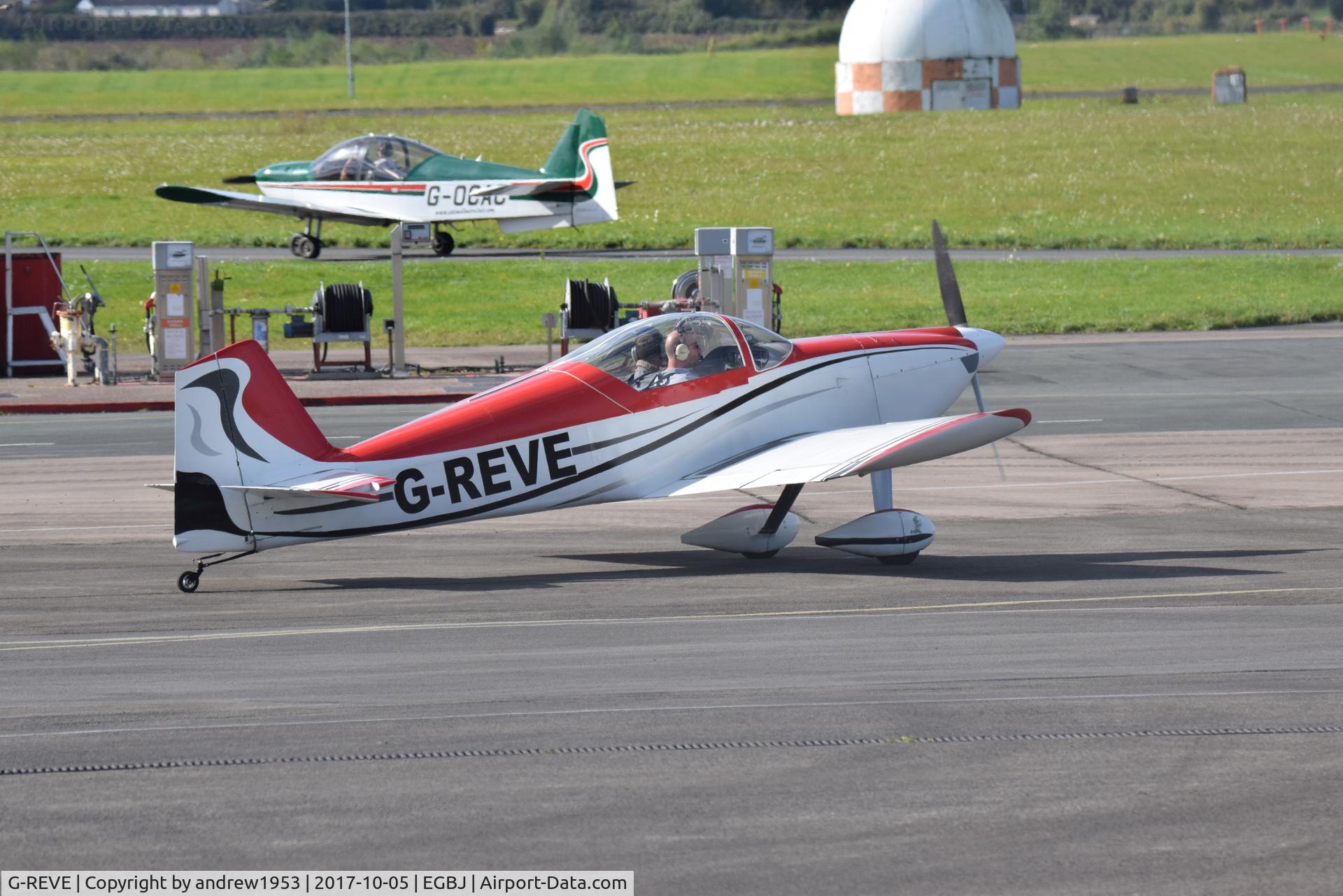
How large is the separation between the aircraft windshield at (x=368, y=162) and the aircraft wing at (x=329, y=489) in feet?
101

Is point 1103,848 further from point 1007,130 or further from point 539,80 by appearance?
point 539,80

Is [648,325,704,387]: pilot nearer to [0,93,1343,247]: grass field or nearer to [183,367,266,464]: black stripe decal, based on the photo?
[183,367,266,464]: black stripe decal

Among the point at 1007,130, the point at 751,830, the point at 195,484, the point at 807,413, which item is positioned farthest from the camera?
the point at 1007,130

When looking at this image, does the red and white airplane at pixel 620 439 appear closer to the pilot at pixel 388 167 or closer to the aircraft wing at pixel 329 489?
the aircraft wing at pixel 329 489

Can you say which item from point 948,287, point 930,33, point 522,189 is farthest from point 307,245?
point 930,33

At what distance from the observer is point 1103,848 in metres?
6.87

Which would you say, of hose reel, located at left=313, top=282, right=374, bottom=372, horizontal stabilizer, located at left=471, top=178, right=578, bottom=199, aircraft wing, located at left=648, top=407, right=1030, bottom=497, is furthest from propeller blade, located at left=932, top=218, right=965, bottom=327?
horizontal stabilizer, located at left=471, top=178, right=578, bottom=199

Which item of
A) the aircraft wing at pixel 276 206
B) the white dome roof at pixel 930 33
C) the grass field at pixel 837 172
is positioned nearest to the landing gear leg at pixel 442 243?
the aircraft wing at pixel 276 206

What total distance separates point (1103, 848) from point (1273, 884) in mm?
688

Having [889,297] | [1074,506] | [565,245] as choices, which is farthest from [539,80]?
[1074,506]

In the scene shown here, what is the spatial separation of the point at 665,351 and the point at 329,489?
305cm

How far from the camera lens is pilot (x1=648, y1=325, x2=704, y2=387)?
13133 millimetres

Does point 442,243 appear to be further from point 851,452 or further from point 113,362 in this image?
point 851,452

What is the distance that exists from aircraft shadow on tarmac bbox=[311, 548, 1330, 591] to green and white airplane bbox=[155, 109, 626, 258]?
A: 27.4m
